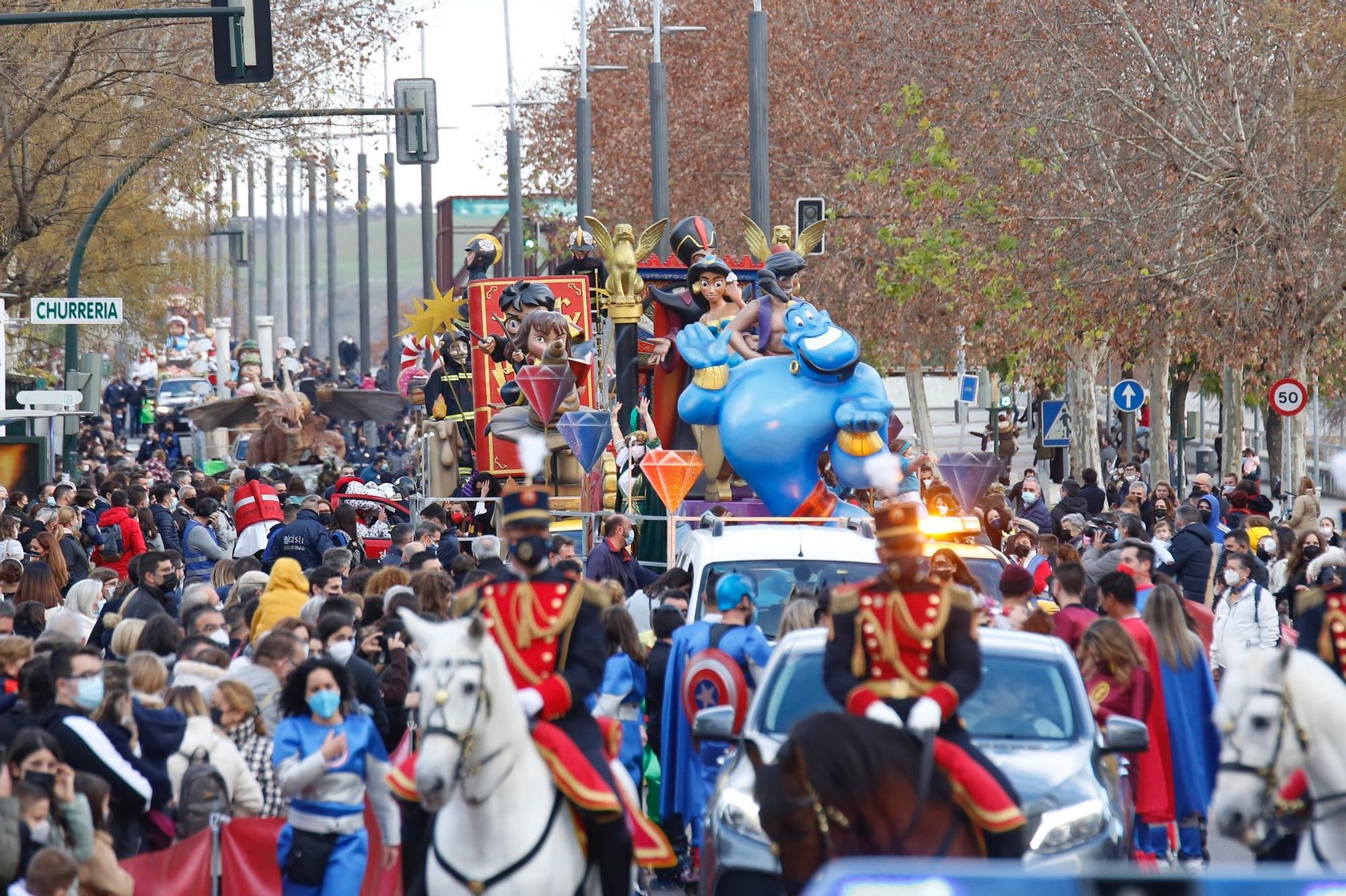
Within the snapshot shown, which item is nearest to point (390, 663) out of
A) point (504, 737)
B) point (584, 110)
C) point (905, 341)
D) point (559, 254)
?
point (504, 737)

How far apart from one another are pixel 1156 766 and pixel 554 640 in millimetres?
3257

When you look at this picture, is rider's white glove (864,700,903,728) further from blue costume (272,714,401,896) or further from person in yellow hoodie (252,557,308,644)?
person in yellow hoodie (252,557,308,644)

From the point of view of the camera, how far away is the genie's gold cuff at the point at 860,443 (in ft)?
53.5

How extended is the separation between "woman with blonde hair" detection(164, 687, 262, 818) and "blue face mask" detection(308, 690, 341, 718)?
1.69 ft

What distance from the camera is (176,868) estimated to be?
8.88m

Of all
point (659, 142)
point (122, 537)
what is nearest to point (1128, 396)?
point (659, 142)

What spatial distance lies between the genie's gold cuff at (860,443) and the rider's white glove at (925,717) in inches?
347

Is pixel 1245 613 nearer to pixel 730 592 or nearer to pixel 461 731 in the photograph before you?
pixel 730 592

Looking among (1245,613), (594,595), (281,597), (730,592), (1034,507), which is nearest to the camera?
(594,595)

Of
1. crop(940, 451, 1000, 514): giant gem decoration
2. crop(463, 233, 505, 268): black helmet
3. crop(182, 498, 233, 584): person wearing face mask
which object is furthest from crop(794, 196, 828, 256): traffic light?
crop(940, 451, 1000, 514): giant gem decoration

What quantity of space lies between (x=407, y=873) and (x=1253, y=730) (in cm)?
305

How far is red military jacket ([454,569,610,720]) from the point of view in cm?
827

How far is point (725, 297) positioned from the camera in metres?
19.2

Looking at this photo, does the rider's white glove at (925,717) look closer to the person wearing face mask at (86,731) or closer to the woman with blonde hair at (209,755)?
the woman with blonde hair at (209,755)
